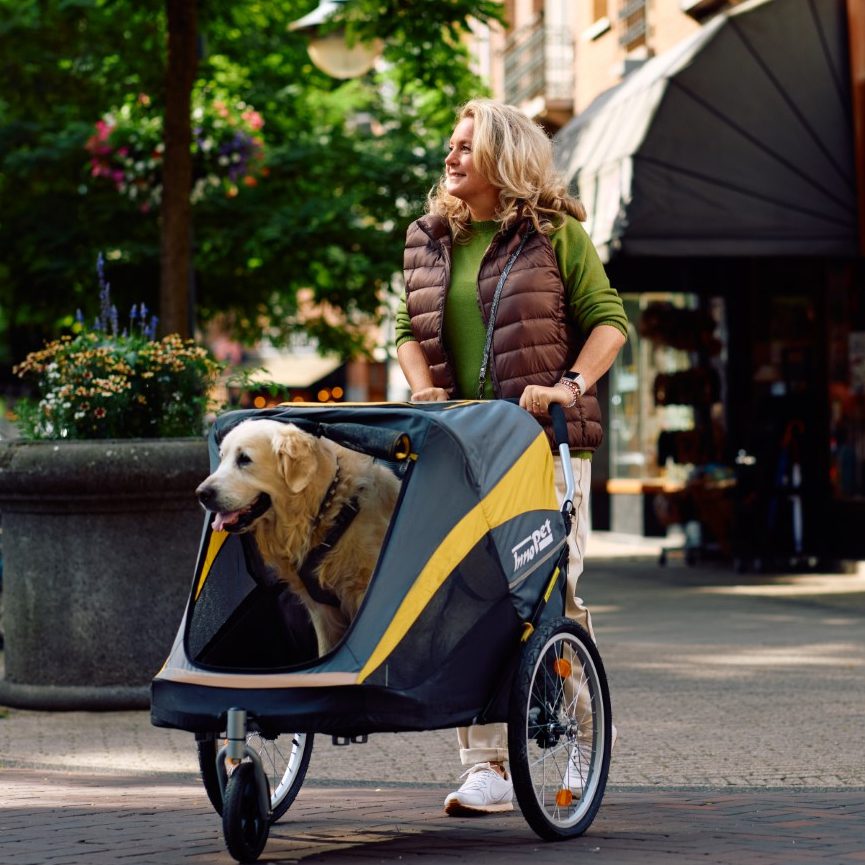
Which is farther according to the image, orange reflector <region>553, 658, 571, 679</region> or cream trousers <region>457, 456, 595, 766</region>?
cream trousers <region>457, 456, 595, 766</region>

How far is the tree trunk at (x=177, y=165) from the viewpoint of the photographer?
42.4 feet

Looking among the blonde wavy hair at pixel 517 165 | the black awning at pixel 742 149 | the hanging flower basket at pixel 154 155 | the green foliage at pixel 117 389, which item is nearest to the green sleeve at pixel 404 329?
the blonde wavy hair at pixel 517 165

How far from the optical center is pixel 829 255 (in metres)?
13.5

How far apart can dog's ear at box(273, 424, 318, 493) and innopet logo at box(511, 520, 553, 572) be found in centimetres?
60

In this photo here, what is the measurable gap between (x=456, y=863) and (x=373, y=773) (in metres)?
1.73

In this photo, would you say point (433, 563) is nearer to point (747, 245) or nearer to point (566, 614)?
point (566, 614)

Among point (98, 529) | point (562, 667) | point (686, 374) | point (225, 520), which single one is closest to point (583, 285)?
point (562, 667)

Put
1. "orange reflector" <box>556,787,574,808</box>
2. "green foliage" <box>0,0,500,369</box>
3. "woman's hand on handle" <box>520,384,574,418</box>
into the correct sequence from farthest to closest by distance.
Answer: "green foliage" <box>0,0,500,369</box>
"woman's hand on handle" <box>520,384,574,418</box>
"orange reflector" <box>556,787,574,808</box>

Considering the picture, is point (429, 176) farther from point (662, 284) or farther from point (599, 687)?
point (599, 687)

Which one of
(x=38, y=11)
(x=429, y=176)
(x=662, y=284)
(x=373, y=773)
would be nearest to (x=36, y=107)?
(x=38, y=11)

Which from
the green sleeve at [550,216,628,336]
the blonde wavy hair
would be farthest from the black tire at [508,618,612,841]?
the blonde wavy hair

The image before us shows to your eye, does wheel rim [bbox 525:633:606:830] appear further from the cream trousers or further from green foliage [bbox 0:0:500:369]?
green foliage [bbox 0:0:500:369]

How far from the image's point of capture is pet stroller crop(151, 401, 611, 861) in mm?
4414

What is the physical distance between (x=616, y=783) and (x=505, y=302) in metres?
1.67
